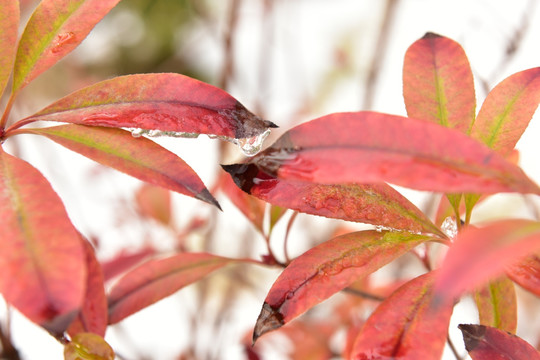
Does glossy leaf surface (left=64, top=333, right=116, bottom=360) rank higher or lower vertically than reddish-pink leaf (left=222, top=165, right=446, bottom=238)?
lower

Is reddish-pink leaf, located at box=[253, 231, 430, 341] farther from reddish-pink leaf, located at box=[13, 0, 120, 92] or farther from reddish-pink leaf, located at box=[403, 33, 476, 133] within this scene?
reddish-pink leaf, located at box=[13, 0, 120, 92]

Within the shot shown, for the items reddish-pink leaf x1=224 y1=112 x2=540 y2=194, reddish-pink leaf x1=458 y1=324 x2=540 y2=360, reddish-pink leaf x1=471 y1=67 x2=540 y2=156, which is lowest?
reddish-pink leaf x1=458 y1=324 x2=540 y2=360

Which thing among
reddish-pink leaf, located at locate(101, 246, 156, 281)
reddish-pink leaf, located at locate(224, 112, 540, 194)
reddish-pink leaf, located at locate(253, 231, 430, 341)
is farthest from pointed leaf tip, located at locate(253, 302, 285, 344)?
reddish-pink leaf, located at locate(101, 246, 156, 281)

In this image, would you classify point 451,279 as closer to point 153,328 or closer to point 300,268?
point 300,268

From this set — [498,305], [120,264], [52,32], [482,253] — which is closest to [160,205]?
[120,264]

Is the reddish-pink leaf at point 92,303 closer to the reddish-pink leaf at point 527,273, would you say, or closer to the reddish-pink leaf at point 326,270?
the reddish-pink leaf at point 326,270

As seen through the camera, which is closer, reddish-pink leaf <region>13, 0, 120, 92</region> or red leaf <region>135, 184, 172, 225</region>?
reddish-pink leaf <region>13, 0, 120, 92</region>

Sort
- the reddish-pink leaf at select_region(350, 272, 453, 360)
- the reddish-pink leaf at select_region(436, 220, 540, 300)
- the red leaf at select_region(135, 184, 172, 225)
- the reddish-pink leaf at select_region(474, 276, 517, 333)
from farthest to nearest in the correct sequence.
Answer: the red leaf at select_region(135, 184, 172, 225), the reddish-pink leaf at select_region(474, 276, 517, 333), the reddish-pink leaf at select_region(350, 272, 453, 360), the reddish-pink leaf at select_region(436, 220, 540, 300)
